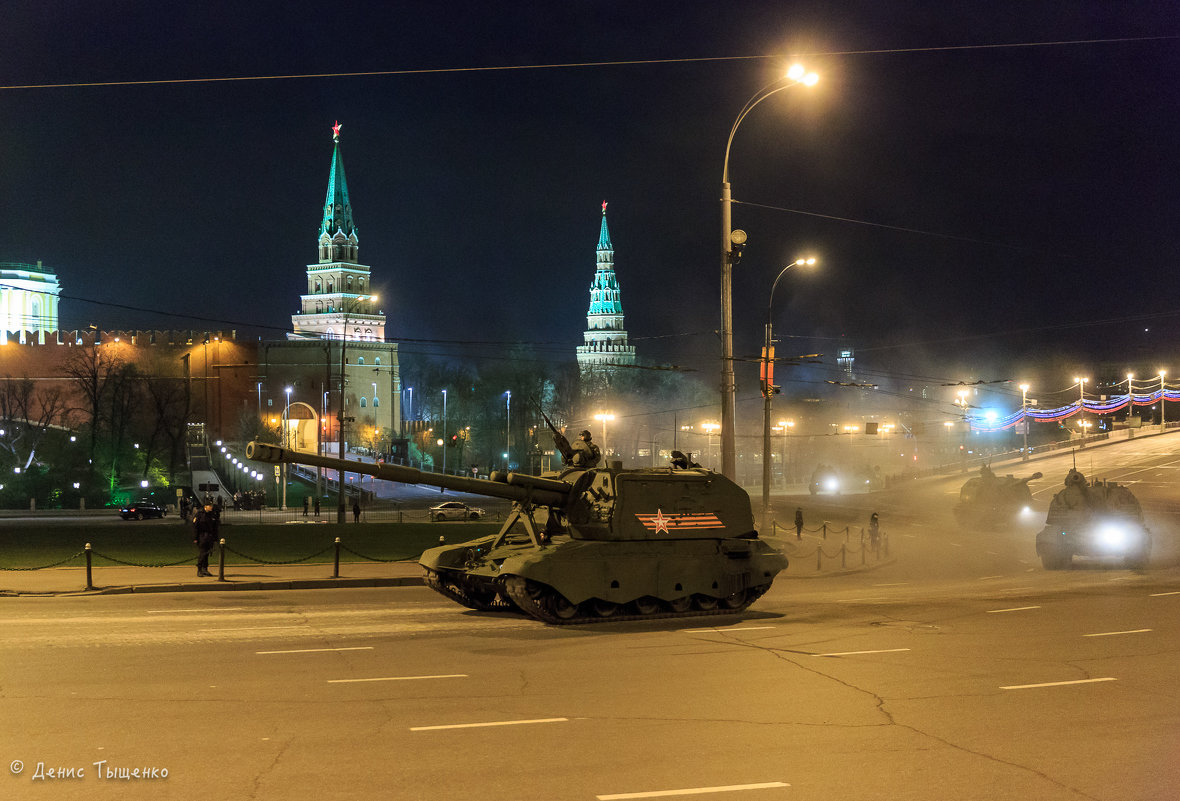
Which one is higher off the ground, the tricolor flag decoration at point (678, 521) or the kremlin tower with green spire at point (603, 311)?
the kremlin tower with green spire at point (603, 311)

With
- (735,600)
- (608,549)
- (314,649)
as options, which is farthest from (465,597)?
(314,649)

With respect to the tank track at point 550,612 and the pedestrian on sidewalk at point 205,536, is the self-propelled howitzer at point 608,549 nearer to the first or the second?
the tank track at point 550,612

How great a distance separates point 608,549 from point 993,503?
36.8 m

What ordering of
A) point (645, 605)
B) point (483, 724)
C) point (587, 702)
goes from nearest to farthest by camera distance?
point (483, 724)
point (587, 702)
point (645, 605)

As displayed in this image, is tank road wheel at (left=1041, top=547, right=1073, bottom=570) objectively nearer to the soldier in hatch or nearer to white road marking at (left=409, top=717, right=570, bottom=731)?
the soldier in hatch

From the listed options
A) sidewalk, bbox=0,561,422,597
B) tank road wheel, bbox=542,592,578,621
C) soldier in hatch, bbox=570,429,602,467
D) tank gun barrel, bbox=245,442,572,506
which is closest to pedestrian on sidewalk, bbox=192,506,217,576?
sidewalk, bbox=0,561,422,597

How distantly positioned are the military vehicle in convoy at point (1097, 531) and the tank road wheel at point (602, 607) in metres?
17.1

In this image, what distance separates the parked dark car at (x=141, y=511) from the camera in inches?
1993

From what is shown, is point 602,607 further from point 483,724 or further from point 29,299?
point 29,299

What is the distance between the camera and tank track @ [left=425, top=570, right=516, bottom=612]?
17.8 meters

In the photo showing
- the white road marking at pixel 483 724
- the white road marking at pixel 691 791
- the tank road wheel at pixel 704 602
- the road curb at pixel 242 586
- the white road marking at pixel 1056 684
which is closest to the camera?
the white road marking at pixel 691 791

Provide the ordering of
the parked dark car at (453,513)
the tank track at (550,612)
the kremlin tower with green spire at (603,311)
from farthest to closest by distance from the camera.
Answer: the kremlin tower with green spire at (603,311) → the parked dark car at (453,513) → the tank track at (550,612)

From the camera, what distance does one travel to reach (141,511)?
168 ft

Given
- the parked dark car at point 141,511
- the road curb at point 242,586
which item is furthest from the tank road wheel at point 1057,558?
the parked dark car at point 141,511
